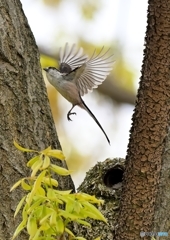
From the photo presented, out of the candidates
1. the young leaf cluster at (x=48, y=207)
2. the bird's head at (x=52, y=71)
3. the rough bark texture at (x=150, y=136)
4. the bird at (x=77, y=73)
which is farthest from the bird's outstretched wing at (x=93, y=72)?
the young leaf cluster at (x=48, y=207)

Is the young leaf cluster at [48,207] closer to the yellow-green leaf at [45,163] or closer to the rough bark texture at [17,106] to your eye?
the yellow-green leaf at [45,163]

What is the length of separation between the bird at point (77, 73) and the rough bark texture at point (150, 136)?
2.68ft

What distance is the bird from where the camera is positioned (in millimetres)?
2408

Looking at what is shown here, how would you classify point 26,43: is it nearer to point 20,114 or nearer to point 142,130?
point 20,114

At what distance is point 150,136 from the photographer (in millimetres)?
1495

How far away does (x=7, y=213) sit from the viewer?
4.96ft

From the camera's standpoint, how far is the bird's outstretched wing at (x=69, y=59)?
2569 millimetres

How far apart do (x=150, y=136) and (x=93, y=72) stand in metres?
0.97

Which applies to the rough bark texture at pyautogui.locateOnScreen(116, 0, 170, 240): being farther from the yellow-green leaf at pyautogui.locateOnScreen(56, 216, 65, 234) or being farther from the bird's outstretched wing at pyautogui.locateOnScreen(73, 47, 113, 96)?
the bird's outstretched wing at pyautogui.locateOnScreen(73, 47, 113, 96)

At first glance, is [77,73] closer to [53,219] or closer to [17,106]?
[17,106]

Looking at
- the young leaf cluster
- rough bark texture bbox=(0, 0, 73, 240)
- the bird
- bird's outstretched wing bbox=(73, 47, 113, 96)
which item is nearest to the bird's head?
the bird

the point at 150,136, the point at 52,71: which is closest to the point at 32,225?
the point at 150,136

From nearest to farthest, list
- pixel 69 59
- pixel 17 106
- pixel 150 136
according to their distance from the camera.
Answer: pixel 150 136 → pixel 17 106 → pixel 69 59

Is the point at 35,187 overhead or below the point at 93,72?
below
